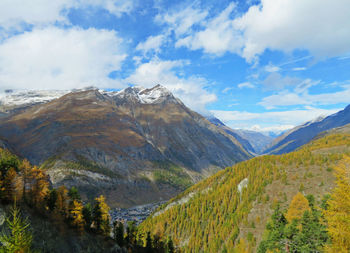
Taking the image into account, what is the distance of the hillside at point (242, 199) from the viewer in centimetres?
9700

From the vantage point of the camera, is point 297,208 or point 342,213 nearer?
point 342,213

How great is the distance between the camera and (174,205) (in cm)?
16912

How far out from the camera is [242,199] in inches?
4914

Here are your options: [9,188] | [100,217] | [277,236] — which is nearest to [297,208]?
[277,236]

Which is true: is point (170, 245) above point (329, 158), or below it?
below

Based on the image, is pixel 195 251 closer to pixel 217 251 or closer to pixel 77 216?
pixel 217 251

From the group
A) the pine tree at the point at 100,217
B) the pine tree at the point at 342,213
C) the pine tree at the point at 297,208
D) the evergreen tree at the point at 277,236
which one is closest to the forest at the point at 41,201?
the pine tree at the point at 100,217

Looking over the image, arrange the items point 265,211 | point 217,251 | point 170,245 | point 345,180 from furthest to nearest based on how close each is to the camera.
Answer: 1. point 217,251
2. point 265,211
3. point 170,245
4. point 345,180

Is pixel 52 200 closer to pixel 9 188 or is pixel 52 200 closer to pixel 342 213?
pixel 9 188

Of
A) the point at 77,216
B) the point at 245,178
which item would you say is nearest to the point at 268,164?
the point at 245,178

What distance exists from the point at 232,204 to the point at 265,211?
107ft

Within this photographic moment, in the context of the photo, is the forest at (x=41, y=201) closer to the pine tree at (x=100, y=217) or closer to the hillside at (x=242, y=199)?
the pine tree at (x=100, y=217)

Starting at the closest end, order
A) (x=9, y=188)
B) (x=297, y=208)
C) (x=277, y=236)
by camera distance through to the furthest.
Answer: (x=9, y=188) < (x=277, y=236) < (x=297, y=208)

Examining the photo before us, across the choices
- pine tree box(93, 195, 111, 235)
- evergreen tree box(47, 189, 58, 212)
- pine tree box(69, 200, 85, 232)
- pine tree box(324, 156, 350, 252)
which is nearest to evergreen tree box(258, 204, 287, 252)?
pine tree box(324, 156, 350, 252)
